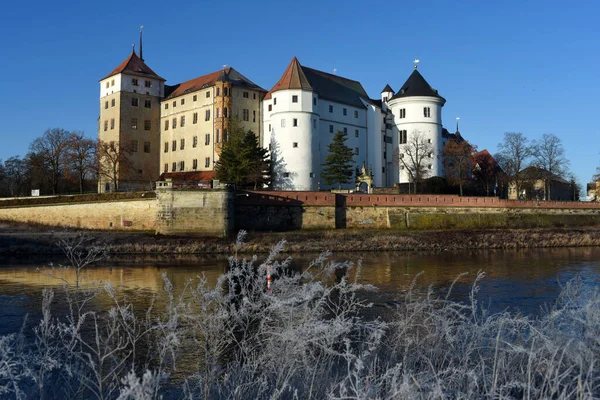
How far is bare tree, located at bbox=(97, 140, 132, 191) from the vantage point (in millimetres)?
52781

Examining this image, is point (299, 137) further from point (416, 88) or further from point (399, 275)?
point (399, 275)

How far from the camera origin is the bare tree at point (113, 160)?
173 ft

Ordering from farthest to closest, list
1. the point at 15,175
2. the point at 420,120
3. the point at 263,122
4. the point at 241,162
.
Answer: the point at 15,175, the point at 420,120, the point at 263,122, the point at 241,162

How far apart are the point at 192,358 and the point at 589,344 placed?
6.34 meters

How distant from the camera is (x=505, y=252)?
3262cm

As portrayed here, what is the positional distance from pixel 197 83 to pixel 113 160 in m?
13.2

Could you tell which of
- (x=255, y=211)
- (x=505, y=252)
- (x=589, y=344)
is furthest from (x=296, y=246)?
(x=589, y=344)

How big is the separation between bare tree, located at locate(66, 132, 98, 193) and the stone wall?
60.6ft

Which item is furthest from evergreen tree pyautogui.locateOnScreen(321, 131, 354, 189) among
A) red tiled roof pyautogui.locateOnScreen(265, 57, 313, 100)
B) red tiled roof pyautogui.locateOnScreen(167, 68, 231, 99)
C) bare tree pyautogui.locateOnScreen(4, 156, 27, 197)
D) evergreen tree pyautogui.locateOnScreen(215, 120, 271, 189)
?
bare tree pyautogui.locateOnScreen(4, 156, 27, 197)

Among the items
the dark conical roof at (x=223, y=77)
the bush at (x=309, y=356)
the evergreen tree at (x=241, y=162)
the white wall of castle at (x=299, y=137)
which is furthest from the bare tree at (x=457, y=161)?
the bush at (x=309, y=356)

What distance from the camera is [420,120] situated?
193ft

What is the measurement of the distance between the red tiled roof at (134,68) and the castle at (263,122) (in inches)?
5.9

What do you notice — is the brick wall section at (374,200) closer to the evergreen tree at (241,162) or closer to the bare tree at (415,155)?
the evergreen tree at (241,162)

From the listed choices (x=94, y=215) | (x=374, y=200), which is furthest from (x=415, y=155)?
(x=94, y=215)
